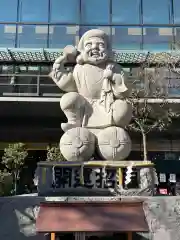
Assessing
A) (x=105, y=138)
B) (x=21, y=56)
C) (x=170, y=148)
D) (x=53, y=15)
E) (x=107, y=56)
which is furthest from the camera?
(x=170, y=148)

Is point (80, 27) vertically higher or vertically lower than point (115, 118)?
higher

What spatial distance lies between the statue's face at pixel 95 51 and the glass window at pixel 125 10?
13.4 metres

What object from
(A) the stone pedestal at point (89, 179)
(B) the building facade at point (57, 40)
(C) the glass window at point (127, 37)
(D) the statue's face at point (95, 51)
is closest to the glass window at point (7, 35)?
(B) the building facade at point (57, 40)

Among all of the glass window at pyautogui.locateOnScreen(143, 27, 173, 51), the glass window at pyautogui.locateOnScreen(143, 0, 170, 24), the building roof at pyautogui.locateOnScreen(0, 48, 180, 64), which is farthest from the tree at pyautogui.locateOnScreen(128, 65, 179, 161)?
the glass window at pyautogui.locateOnScreen(143, 0, 170, 24)

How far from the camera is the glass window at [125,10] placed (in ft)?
62.8

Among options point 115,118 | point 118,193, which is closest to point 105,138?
point 115,118

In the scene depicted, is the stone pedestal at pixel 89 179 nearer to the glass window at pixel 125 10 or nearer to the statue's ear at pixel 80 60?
the statue's ear at pixel 80 60

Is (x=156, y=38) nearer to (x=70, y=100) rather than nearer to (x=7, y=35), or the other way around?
(x=7, y=35)

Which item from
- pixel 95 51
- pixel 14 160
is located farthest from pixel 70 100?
pixel 14 160

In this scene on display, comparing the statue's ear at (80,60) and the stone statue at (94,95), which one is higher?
the statue's ear at (80,60)

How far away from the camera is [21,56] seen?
1794 cm

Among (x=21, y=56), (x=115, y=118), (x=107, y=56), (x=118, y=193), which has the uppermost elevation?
(x=21, y=56)

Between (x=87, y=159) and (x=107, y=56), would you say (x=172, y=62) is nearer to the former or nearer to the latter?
(x=107, y=56)

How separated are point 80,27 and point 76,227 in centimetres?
1606
